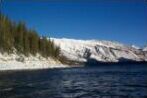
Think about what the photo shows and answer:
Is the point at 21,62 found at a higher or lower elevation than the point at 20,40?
lower

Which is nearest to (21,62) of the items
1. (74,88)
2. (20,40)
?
(20,40)

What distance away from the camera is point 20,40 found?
137000 millimetres

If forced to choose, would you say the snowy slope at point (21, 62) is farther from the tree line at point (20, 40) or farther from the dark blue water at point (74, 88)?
the dark blue water at point (74, 88)

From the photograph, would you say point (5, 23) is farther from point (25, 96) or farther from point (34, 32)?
point (25, 96)

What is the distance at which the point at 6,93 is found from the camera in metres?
37.7

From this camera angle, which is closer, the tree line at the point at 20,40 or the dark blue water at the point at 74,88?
the dark blue water at the point at 74,88

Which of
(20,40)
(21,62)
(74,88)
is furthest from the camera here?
(20,40)

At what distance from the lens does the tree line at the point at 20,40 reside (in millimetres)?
123500

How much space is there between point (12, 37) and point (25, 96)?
100813 mm

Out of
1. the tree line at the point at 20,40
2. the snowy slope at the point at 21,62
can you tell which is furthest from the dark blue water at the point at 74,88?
the tree line at the point at 20,40

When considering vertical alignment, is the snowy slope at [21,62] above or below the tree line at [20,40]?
below

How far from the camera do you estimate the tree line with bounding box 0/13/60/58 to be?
405 ft

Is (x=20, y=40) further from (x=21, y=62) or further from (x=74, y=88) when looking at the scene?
(x=74, y=88)

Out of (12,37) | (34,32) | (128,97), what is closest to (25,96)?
(128,97)
